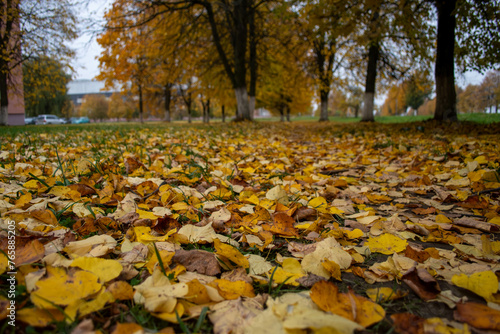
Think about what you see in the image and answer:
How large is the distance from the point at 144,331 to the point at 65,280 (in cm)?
28

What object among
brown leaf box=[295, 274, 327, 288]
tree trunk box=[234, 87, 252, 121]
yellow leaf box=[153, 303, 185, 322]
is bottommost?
brown leaf box=[295, 274, 327, 288]

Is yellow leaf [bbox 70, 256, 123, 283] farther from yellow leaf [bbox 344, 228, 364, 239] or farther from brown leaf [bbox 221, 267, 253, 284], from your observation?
yellow leaf [bbox 344, 228, 364, 239]

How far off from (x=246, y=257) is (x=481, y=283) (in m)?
0.76

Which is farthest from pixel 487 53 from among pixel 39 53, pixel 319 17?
pixel 39 53

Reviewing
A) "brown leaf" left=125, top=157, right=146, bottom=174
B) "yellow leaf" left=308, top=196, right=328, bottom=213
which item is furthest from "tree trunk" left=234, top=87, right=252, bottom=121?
"yellow leaf" left=308, top=196, right=328, bottom=213

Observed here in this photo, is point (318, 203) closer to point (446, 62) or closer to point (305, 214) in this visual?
point (305, 214)

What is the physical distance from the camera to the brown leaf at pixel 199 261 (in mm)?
992

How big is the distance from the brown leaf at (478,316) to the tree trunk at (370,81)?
13.6 m

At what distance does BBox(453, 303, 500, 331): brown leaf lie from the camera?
72 centimetres

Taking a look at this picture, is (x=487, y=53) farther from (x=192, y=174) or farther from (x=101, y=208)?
(x=101, y=208)

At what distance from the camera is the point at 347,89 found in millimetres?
21156

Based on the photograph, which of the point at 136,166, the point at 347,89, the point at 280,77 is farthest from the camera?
the point at 347,89

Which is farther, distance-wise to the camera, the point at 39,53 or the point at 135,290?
the point at 39,53

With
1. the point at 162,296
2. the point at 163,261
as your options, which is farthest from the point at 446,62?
the point at 162,296
